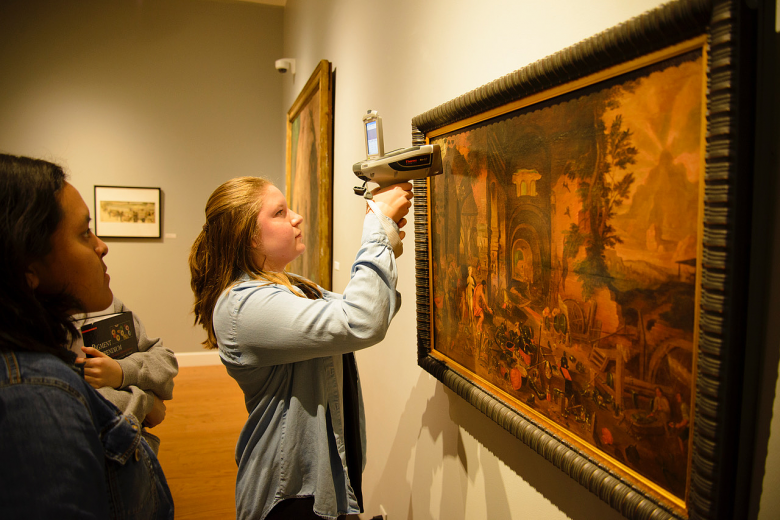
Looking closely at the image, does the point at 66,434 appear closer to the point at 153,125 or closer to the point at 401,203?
the point at 401,203

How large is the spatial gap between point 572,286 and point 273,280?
2.66 ft

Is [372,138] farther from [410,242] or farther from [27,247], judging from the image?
[27,247]

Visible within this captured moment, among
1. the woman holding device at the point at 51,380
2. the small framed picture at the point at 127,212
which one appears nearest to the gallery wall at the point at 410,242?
the woman holding device at the point at 51,380

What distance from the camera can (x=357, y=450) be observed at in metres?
1.40

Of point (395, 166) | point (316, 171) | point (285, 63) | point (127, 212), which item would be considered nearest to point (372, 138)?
point (395, 166)

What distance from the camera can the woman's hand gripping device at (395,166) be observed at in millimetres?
1175

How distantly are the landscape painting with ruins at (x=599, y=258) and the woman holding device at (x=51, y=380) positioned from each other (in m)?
0.81

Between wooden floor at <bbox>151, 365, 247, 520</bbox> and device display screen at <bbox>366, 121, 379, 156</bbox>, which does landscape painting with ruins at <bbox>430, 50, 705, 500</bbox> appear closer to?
device display screen at <bbox>366, 121, 379, 156</bbox>

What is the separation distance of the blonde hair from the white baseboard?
4337 millimetres

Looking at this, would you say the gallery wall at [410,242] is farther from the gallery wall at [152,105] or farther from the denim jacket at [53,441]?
the gallery wall at [152,105]

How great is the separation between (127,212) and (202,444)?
294 centimetres

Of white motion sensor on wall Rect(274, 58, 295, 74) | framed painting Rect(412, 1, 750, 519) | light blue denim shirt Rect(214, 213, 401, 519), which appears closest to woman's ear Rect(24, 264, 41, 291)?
light blue denim shirt Rect(214, 213, 401, 519)

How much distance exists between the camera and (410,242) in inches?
67.1

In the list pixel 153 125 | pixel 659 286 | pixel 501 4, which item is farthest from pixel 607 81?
pixel 153 125
